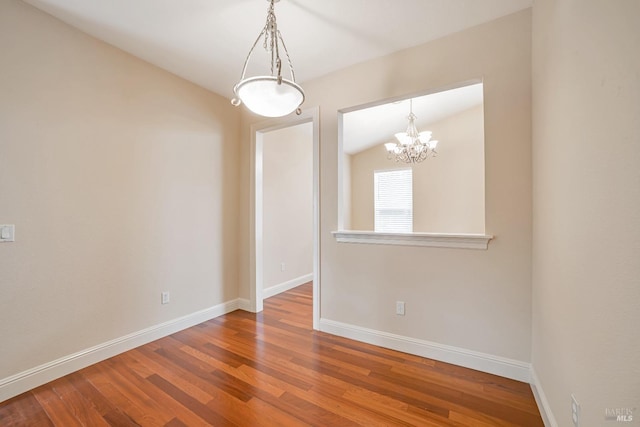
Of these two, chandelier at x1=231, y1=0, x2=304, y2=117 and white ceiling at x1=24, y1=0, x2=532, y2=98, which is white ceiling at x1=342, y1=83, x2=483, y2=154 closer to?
white ceiling at x1=24, y1=0, x2=532, y2=98

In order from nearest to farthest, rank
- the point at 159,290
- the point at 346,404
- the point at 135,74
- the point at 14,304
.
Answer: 1. the point at 346,404
2. the point at 14,304
3. the point at 135,74
4. the point at 159,290

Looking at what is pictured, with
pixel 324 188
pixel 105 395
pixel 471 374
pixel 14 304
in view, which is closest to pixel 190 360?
pixel 105 395

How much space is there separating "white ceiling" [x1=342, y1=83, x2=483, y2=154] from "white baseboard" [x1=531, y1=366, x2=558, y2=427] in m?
3.09

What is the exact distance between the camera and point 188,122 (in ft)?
9.46

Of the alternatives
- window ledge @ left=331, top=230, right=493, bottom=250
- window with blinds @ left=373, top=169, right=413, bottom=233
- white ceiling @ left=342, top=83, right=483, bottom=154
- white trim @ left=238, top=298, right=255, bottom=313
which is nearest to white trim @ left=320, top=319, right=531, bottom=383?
window ledge @ left=331, top=230, right=493, bottom=250

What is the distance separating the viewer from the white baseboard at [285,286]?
→ 13.0ft

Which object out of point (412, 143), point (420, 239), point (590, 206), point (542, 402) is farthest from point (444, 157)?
point (590, 206)

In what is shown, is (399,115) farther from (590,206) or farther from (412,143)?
(590,206)

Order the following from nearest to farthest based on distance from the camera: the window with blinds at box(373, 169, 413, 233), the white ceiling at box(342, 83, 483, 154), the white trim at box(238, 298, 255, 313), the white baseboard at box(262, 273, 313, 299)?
the white trim at box(238, 298, 255, 313), the white baseboard at box(262, 273, 313, 299), the white ceiling at box(342, 83, 483, 154), the window with blinds at box(373, 169, 413, 233)

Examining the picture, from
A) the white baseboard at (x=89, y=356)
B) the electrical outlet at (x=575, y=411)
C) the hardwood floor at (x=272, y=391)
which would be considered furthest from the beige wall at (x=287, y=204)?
the electrical outlet at (x=575, y=411)

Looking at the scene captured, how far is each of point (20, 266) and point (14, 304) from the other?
25 centimetres

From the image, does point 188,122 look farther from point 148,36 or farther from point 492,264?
point 492,264

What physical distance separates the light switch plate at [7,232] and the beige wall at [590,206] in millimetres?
3169

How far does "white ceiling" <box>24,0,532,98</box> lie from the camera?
185cm
